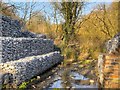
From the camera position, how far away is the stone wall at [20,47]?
13.3 m

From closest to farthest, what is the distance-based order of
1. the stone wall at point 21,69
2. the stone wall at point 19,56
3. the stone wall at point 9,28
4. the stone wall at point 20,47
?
the stone wall at point 21,69, the stone wall at point 19,56, the stone wall at point 20,47, the stone wall at point 9,28

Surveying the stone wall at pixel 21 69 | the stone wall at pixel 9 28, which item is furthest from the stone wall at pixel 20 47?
the stone wall at pixel 9 28

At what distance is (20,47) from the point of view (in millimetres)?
15516

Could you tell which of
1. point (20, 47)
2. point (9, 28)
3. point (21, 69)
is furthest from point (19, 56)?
point (21, 69)

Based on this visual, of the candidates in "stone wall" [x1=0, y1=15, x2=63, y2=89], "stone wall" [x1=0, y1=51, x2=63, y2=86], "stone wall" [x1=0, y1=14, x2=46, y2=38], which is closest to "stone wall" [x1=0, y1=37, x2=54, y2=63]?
"stone wall" [x1=0, y1=15, x2=63, y2=89]

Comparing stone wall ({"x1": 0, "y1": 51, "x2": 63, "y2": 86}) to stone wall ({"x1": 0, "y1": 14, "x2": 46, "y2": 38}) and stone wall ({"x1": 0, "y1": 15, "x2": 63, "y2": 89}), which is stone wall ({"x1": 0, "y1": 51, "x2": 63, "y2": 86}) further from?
stone wall ({"x1": 0, "y1": 14, "x2": 46, "y2": 38})

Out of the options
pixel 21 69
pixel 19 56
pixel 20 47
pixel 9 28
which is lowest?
pixel 21 69

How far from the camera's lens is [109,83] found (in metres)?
7.61

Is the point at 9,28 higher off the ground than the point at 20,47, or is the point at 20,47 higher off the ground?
the point at 9,28

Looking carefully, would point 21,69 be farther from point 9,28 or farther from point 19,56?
point 9,28

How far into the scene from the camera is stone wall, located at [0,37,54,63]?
43.7ft

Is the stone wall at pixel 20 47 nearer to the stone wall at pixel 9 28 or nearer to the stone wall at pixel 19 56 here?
the stone wall at pixel 19 56

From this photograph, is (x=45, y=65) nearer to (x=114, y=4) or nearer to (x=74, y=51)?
(x=74, y=51)

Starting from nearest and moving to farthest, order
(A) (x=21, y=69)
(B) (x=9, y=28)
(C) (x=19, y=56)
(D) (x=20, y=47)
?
(A) (x=21, y=69) < (C) (x=19, y=56) < (D) (x=20, y=47) < (B) (x=9, y=28)
